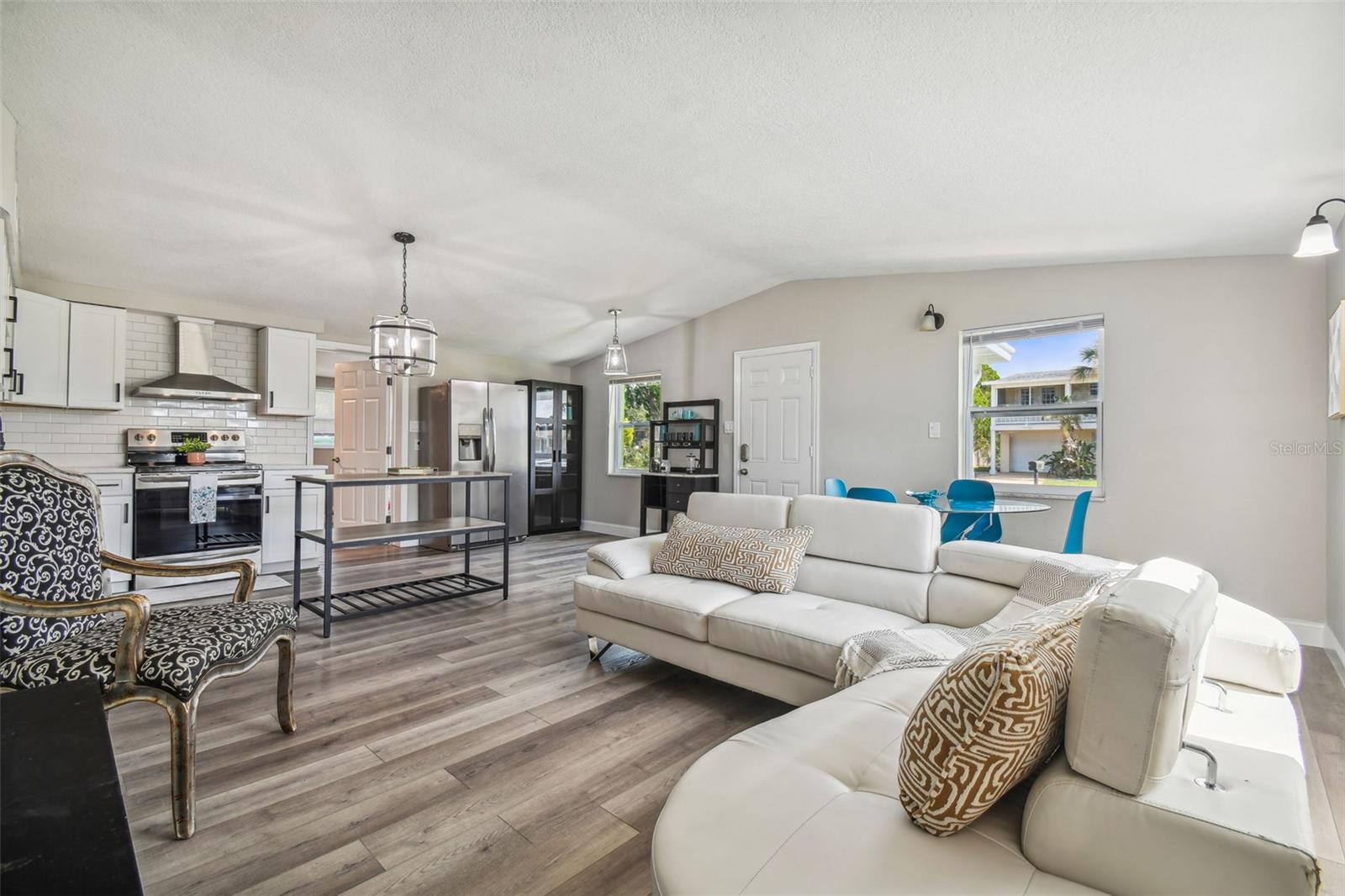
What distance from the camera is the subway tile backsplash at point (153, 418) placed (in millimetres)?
4355

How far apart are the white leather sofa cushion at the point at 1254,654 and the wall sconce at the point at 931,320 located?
3.39 m

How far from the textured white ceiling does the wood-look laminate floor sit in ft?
8.04

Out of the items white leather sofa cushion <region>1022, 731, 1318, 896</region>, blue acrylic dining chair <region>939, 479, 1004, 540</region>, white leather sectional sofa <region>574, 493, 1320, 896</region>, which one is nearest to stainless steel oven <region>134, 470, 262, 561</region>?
white leather sectional sofa <region>574, 493, 1320, 896</region>

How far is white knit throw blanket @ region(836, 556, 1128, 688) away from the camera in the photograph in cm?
208

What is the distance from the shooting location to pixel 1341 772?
2189 mm

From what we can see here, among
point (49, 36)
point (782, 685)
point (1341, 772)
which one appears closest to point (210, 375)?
point (49, 36)

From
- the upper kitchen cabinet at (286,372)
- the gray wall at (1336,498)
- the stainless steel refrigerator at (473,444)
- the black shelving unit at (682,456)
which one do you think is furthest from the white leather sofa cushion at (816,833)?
the stainless steel refrigerator at (473,444)

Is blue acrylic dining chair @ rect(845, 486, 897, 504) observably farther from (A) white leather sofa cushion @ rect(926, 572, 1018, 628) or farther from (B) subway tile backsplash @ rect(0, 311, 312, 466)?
(B) subway tile backsplash @ rect(0, 311, 312, 466)

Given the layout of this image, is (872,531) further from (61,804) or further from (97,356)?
(97,356)

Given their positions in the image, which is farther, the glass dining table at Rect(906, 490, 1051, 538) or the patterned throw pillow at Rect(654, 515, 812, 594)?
the glass dining table at Rect(906, 490, 1051, 538)

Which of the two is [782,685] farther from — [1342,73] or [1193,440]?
[1193,440]

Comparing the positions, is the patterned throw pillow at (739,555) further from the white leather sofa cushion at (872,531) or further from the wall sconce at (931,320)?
the wall sconce at (931,320)

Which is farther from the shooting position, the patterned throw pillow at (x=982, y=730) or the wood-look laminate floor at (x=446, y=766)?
the wood-look laminate floor at (x=446, y=766)

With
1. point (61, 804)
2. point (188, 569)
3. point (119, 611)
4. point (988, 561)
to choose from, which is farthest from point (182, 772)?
point (988, 561)
